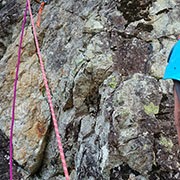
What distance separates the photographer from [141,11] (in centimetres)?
486

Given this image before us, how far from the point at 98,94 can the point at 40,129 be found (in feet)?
4.24

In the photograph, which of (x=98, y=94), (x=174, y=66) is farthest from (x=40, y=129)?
(x=174, y=66)

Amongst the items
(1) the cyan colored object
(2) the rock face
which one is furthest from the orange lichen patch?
(1) the cyan colored object

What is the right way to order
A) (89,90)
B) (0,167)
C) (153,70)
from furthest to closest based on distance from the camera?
(0,167)
(89,90)
(153,70)

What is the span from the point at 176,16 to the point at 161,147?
6.28 ft

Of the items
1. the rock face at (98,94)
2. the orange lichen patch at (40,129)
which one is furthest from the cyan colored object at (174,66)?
the orange lichen patch at (40,129)

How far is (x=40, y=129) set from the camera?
Answer: 5.16m

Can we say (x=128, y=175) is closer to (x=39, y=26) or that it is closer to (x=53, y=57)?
(x=53, y=57)

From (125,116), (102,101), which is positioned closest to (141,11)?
(102,101)

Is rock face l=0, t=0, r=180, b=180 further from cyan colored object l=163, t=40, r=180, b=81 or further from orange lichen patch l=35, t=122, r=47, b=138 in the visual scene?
cyan colored object l=163, t=40, r=180, b=81

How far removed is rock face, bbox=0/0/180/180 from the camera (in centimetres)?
351

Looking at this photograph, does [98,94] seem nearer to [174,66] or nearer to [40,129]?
[40,129]

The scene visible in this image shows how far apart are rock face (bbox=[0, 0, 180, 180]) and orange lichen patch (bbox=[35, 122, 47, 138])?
0.02 meters

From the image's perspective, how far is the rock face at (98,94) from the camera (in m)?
3.51
